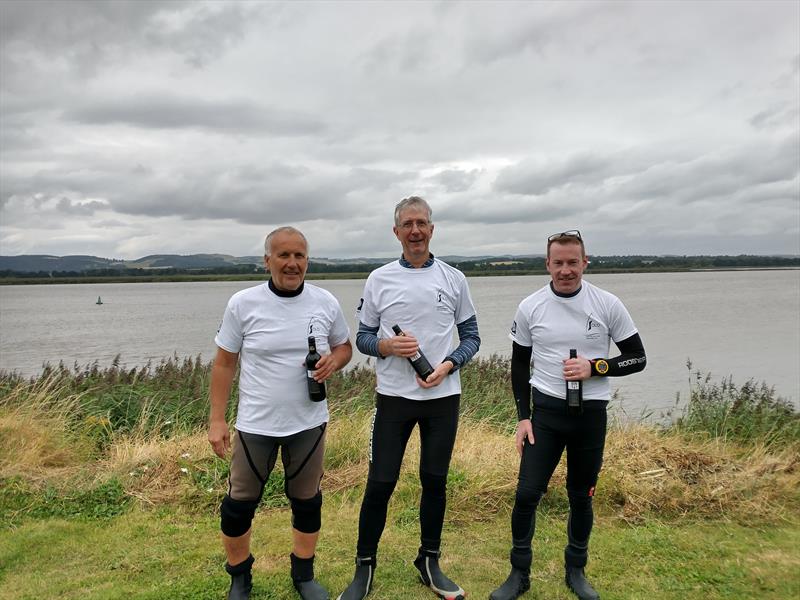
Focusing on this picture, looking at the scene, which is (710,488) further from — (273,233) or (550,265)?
(273,233)

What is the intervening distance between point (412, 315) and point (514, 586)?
1826 mm

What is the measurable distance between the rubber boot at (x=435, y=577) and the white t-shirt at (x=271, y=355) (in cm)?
120

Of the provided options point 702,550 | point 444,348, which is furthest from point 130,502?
point 702,550

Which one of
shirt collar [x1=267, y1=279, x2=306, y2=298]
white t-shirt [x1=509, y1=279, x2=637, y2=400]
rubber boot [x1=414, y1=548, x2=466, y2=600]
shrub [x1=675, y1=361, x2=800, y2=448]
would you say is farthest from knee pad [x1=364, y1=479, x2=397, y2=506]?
shrub [x1=675, y1=361, x2=800, y2=448]

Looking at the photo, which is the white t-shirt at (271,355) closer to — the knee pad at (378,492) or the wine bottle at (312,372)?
the wine bottle at (312,372)

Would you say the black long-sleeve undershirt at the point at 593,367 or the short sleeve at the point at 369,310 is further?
the short sleeve at the point at 369,310

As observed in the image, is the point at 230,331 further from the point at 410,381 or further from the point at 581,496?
the point at 581,496

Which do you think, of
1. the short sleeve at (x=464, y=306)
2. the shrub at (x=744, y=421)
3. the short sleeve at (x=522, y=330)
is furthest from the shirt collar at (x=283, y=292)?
the shrub at (x=744, y=421)

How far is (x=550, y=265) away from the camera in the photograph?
3.68m

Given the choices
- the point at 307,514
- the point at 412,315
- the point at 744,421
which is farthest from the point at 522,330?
the point at 744,421

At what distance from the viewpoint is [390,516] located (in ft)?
16.1

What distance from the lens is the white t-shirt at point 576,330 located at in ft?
11.7

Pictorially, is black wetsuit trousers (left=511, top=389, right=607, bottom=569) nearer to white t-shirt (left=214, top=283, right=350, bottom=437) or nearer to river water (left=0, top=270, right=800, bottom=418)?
white t-shirt (left=214, top=283, right=350, bottom=437)

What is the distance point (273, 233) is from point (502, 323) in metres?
25.1
